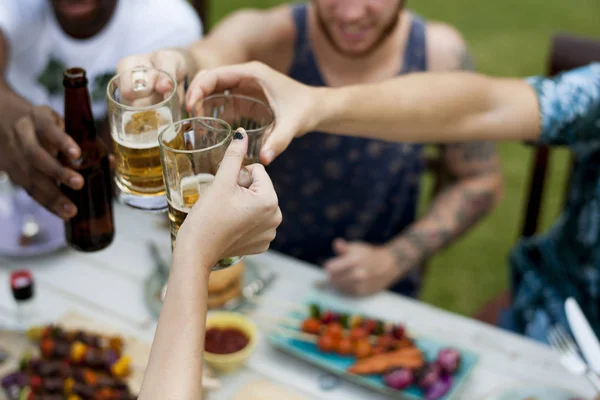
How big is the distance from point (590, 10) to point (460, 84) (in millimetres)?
4464

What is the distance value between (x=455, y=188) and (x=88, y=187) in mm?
1177

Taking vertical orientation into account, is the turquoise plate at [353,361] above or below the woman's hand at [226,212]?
below

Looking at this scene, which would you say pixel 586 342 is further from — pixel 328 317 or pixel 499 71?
pixel 499 71

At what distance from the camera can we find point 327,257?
2191 mm

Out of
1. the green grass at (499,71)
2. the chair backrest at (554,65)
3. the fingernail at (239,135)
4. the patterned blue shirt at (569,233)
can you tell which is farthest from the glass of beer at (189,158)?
the green grass at (499,71)

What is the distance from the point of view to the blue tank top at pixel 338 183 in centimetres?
200

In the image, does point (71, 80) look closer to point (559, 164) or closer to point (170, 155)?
point (170, 155)

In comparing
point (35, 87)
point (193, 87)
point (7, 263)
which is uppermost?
point (193, 87)

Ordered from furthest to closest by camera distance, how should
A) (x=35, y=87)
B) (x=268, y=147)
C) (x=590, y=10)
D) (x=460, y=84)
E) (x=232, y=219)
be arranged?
(x=590, y=10) < (x=35, y=87) < (x=460, y=84) < (x=268, y=147) < (x=232, y=219)

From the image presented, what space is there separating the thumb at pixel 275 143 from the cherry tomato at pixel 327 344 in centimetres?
62

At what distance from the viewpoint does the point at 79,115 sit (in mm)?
1142

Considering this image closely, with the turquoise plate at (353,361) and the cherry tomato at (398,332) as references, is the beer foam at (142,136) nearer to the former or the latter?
the turquoise plate at (353,361)

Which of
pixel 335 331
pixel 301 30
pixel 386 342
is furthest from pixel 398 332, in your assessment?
pixel 301 30

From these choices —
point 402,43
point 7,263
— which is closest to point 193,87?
point 7,263
